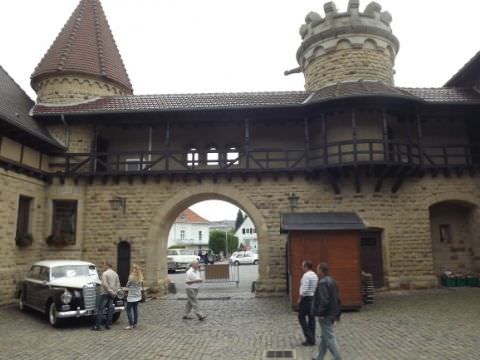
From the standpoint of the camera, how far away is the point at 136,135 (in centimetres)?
1747

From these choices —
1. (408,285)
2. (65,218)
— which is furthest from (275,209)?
(65,218)

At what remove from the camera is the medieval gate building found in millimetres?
14805

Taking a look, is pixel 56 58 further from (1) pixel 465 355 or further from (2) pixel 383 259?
(1) pixel 465 355

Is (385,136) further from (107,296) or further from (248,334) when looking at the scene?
(107,296)

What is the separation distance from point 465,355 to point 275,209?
9.31 metres

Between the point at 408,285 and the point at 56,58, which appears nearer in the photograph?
the point at 408,285

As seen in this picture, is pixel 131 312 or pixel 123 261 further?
pixel 123 261

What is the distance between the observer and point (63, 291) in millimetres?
9578

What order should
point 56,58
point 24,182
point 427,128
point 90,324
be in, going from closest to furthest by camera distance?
1. point 90,324
2. point 24,182
3. point 427,128
4. point 56,58

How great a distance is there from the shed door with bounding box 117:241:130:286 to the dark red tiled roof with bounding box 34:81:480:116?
5.17 m

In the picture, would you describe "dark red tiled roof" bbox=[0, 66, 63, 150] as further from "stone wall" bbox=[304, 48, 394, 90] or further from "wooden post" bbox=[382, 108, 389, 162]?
"wooden post" bbox=[382, 108, 389, 162]

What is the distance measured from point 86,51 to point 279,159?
34.8ft

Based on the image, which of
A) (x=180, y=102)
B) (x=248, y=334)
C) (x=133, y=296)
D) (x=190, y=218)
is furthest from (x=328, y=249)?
(x=190, y=218)

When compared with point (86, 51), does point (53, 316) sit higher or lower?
lower
